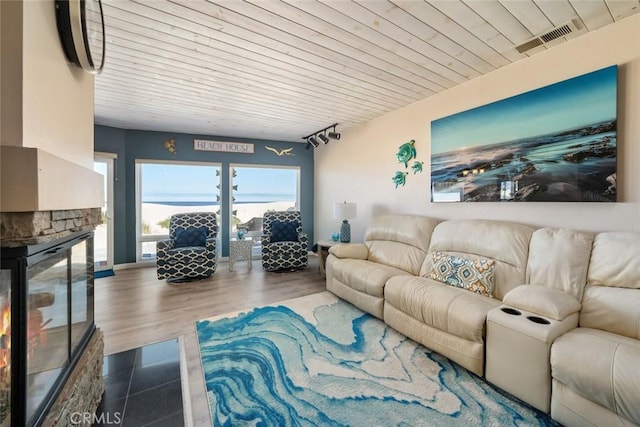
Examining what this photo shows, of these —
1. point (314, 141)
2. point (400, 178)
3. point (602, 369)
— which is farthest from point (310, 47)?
point (314, 141)

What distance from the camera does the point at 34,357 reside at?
1055 mm

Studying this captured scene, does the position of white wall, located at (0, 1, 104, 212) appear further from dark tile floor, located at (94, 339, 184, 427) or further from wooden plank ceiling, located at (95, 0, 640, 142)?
dark tile floor, located at (94, 339, 184, 427)

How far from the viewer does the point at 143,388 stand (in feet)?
5.73

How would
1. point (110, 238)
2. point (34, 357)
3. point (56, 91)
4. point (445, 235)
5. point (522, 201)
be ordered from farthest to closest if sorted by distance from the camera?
point (110, 238) → point (445, 235) → point (522, 201) → point (56, 91) → point (34, 357)

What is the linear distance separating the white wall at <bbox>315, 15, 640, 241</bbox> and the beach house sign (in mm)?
1828

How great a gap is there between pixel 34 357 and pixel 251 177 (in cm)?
466

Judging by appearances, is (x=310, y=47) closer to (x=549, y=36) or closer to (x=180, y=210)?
(x=549, y=36)

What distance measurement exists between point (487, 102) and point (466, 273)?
1.79m

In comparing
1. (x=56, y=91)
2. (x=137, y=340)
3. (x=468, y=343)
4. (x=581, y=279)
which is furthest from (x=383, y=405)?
(x=56, y=91)

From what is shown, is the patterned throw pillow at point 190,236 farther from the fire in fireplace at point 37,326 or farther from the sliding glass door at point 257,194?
the fire in fireplace at point 37,326

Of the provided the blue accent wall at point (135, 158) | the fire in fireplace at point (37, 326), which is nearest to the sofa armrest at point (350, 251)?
the fire in fireplace at point (37, 326)

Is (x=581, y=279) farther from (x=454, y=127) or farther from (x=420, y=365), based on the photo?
(x=454, y=127)

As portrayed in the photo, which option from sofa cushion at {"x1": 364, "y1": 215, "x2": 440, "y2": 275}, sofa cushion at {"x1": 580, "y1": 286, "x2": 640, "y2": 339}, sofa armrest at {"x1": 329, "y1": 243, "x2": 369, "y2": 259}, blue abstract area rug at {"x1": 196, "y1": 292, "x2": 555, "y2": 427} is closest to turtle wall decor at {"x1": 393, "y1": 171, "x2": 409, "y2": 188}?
sofa cushion at {"x1": 364, "y1": 215, "x2": 440, "y2": 275}

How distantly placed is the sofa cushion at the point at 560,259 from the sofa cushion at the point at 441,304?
403 mm
